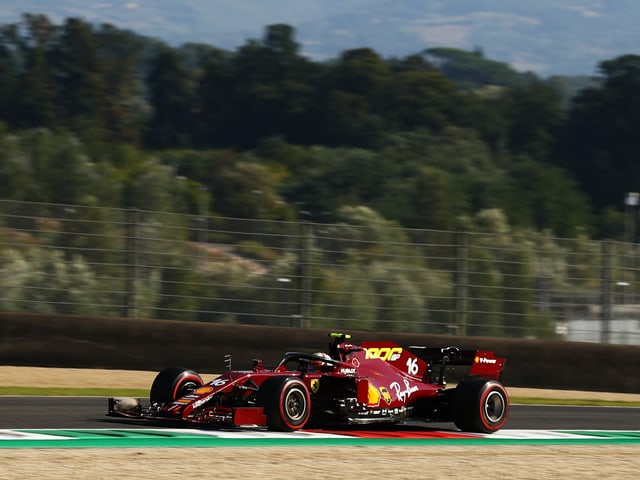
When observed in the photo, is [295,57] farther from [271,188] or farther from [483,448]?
[483,448]

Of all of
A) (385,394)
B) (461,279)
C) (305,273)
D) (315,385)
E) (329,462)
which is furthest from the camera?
(461,279)

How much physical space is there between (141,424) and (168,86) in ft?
487

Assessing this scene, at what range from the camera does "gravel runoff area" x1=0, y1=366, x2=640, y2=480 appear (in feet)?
28.1

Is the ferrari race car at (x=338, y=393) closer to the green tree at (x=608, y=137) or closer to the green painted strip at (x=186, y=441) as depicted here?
the green painted strip at (x=186, y=441)

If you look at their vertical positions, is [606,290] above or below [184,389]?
above

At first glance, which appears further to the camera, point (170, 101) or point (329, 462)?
point (170, 101)

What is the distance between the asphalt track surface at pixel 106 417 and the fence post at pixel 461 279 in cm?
349

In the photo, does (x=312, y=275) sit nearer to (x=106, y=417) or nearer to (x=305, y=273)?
(x=305, y=273)

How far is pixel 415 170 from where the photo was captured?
363ft

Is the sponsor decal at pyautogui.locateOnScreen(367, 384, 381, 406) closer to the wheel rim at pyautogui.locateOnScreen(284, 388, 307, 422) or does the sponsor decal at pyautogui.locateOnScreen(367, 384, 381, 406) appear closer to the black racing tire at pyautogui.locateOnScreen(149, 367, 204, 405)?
the wheel rim at pyautogui.locateOnScreen(284, 388, 307, 422)

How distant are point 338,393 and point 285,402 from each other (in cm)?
84

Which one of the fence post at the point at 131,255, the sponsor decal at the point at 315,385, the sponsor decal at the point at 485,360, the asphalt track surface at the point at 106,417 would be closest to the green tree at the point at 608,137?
the fence post at the point at 131,255

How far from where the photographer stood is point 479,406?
461 inches

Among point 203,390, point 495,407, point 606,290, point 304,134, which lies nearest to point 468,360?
point 495,407
